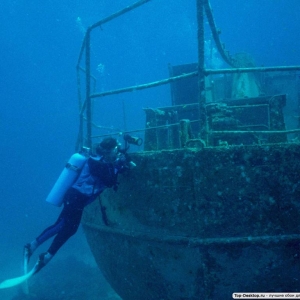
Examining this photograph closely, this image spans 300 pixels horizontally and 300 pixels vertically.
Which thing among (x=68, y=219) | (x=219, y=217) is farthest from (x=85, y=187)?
(x=219, y=217)

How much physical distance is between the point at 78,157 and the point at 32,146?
85.4 m

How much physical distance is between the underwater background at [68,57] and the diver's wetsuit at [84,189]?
149 ft

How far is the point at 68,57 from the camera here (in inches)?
4382

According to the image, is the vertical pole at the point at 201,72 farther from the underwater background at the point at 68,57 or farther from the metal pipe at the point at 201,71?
the underwater background at the point at 68,57

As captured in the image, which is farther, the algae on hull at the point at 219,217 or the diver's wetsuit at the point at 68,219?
the diver's wetsuit at the point at 68,219

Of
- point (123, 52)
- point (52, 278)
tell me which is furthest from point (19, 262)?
point (123, 52)

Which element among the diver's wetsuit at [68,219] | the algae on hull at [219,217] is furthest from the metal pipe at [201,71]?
the diver's wetsuit at [68,219]

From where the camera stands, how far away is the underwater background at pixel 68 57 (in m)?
78.1

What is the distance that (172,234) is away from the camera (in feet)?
10.6

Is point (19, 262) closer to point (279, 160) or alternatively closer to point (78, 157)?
point (78, 157)

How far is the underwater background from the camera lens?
78.1 metres

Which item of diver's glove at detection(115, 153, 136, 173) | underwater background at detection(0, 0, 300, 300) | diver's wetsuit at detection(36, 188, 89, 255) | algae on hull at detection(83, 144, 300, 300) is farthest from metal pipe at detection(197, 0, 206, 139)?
underwater background at detection(0, 0, 300, 300)

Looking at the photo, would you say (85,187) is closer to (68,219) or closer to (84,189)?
(84,189)

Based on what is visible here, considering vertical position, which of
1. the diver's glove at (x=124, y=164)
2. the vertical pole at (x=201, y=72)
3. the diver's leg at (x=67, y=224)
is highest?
the vertical pole at (x=201, y=72)
